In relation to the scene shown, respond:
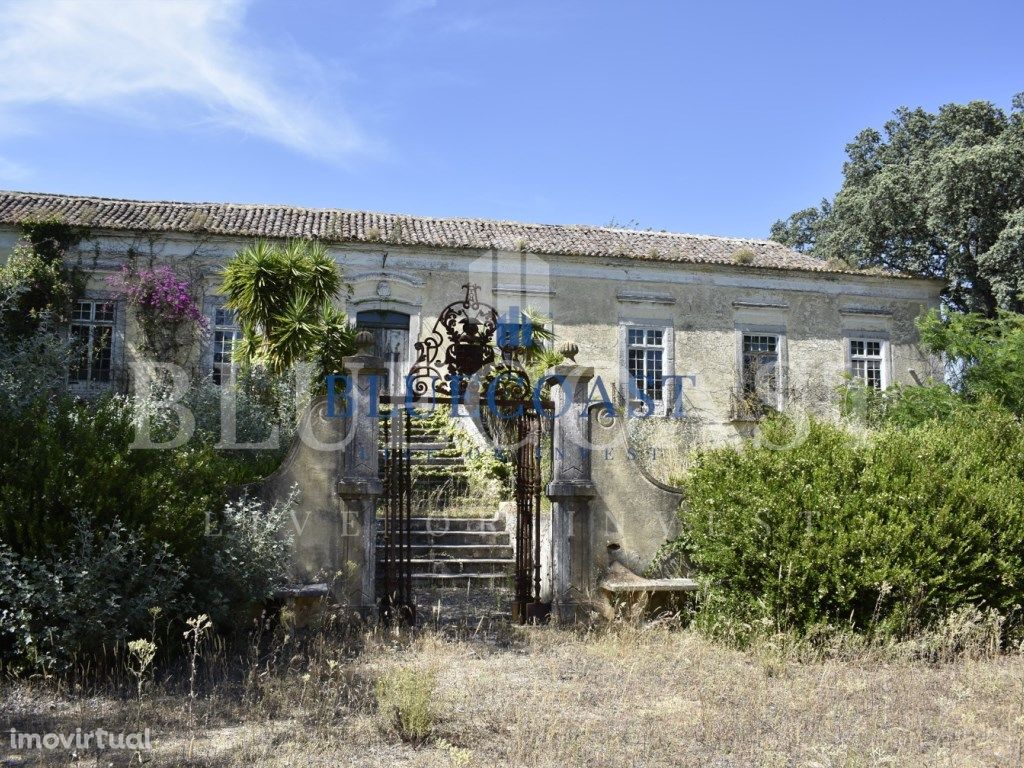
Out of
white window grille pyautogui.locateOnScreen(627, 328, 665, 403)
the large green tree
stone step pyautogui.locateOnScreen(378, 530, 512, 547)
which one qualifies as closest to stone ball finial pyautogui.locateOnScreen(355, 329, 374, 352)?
stone step pyautogui.locateOnScreen(378, 530, 512, 547)

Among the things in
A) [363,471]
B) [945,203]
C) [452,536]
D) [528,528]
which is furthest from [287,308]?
[945,203]

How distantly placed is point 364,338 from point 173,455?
6.44 feet

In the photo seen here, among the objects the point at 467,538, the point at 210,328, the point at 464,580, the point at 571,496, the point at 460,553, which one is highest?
the point at 210,328

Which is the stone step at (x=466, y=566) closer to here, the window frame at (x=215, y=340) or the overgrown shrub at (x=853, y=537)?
the overgrown shrub at (x=853, y=537)

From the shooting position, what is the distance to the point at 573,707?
567 cm

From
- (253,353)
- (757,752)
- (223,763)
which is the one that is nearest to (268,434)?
(253,353)

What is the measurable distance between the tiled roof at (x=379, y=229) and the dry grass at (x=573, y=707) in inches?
458

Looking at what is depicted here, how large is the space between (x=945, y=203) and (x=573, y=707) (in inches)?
789

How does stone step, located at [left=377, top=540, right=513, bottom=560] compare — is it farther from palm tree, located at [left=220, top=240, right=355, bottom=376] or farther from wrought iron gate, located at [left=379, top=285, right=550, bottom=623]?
palm tree, located at [left=220, top=240, right=355, bottom=376]

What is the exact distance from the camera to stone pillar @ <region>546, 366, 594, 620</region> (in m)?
7.95

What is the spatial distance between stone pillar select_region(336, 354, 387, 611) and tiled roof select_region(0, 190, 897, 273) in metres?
9.51

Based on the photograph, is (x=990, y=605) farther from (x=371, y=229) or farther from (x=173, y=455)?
(x=371, y=229)

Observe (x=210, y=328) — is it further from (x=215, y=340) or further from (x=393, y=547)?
(x=393, y=547)

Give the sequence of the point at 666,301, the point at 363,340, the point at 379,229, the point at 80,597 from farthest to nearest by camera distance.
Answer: the point at 666,301 < the point at 379,229 < the point at 363,340 < the point at 80,597
